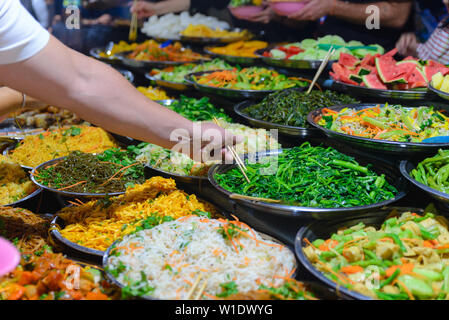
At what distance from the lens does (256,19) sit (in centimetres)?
623

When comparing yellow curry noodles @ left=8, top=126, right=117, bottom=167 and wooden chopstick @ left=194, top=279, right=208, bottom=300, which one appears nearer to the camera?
wooden chopstick @ left=194, top=279, right=208, bottom=300

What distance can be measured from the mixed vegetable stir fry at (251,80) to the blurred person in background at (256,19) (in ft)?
6.88

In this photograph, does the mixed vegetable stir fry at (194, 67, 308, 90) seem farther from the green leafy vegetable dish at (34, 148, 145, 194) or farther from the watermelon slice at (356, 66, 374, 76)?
the green leafy vegetable dish at (34, 148, 145, 194)

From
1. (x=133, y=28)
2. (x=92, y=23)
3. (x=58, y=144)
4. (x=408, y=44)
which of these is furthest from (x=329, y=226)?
(x=92, y=23)

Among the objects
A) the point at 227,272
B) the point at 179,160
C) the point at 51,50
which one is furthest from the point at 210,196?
the point at 51,50

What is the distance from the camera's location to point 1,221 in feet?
8.17

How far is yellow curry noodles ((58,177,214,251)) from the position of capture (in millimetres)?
2281

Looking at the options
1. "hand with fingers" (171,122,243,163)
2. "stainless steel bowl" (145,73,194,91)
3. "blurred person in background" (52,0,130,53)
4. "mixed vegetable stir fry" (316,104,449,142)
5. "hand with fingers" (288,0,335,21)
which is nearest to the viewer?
"hand with fingers" (171,122,243,163)

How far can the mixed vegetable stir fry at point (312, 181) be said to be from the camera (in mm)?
2268

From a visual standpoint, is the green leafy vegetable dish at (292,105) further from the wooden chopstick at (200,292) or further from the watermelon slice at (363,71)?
the wooden chopstick at (200,292)

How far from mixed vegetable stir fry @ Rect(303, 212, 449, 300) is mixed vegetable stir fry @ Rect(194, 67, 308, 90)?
90.6 inches

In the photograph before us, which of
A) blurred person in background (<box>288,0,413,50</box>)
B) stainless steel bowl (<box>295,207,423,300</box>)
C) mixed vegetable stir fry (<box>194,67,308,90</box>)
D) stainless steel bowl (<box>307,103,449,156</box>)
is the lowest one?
stainless steel bowl (<box>295,207,423,300</box>)

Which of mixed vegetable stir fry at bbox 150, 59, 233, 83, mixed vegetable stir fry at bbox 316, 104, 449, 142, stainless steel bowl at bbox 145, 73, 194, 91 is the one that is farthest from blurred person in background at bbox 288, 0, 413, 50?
mixed vegetable stir fry at bbox 316, 104, 449, 142
